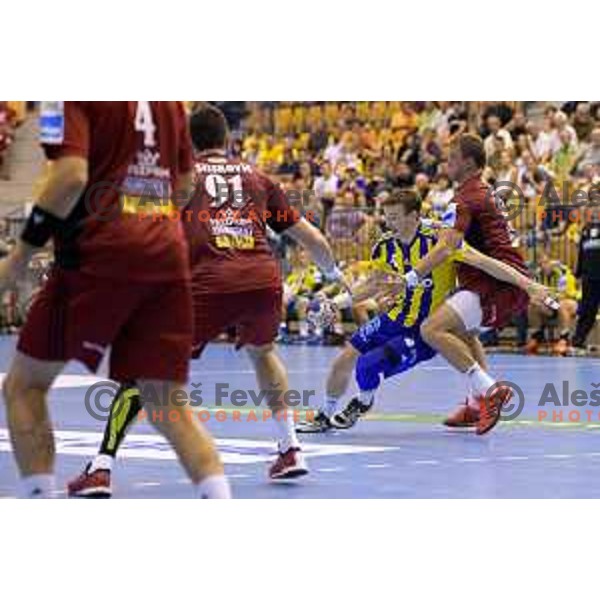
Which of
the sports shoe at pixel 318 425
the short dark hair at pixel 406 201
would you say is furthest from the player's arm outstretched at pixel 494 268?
the sports shoe at pixel 318 425

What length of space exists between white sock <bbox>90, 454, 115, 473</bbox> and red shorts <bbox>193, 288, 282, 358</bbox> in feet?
2.95

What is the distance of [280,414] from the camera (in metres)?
8.77

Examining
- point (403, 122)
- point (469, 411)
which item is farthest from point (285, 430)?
point (403, 122)

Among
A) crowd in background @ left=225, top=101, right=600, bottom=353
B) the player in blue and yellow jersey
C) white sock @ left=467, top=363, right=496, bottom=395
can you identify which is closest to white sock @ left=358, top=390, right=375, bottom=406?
the player in blue and yellow jersey

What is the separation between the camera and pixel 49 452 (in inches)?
245

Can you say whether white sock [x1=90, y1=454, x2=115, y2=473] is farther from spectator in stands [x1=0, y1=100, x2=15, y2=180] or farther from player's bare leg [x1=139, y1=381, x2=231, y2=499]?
spectator in stands [x1=0, y1=100, x2=15, y2=180]

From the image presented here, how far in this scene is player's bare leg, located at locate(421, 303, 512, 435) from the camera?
442 inches

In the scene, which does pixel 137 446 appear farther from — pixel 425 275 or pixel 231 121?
pixel 231 121

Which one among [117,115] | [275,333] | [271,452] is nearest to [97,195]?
[117,115]

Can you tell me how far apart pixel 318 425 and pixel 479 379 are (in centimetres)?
115

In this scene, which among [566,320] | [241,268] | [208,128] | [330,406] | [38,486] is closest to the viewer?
[38,486]

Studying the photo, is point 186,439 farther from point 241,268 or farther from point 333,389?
point 333,389

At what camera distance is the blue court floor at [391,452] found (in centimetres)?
848

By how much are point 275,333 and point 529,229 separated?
1451 cm
